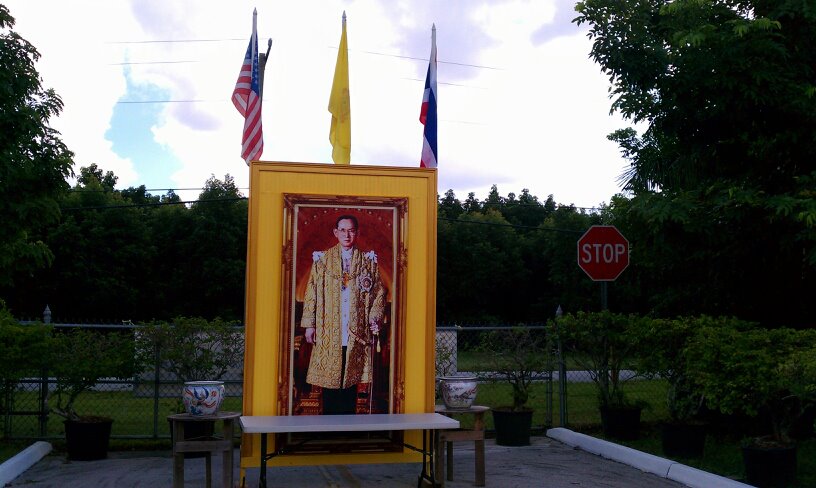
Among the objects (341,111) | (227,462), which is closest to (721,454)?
(227,462)

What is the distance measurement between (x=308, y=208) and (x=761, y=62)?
18.7ft

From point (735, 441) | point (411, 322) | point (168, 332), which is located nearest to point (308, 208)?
point (411, 322)

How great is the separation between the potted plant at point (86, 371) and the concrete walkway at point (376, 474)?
0.69 ft

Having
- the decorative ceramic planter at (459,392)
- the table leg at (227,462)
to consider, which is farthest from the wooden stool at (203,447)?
the decorative ceramic planter at (459,392)

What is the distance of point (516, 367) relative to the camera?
37.6 feet

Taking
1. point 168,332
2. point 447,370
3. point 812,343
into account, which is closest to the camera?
point 812,343

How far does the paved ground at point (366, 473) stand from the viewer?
8477mm

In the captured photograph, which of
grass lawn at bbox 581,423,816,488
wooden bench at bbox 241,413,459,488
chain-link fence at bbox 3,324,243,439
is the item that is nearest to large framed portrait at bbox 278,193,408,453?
wooden bench at bbox 241,413,459,488

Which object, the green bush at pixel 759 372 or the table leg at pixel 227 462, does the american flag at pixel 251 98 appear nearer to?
the table leg at pixel 227 462

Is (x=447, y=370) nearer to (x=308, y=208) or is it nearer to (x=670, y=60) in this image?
(x=308, y=208)

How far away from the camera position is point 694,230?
10.2 m

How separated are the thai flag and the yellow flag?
0.87 metres

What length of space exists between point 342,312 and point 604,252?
5.18 m

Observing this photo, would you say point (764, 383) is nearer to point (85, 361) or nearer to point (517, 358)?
point (517, 358)
